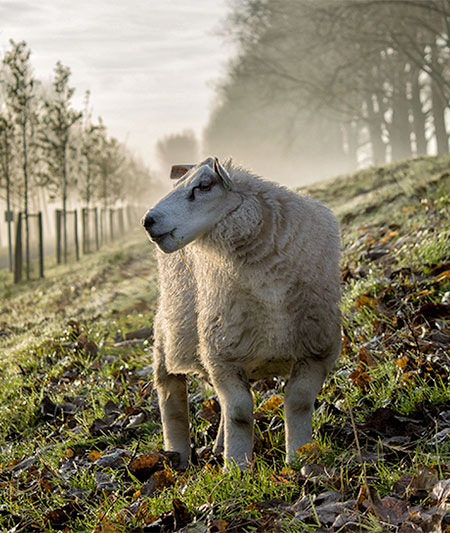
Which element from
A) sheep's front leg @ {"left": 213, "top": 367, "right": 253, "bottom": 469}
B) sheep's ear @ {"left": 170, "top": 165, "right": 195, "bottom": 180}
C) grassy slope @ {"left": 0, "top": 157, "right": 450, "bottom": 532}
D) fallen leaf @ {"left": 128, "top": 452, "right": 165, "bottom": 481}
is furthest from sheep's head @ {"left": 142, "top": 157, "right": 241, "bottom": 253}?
fallen leaf @ {"left": 128, "top": 452, "right": 165, "bottom": 481}

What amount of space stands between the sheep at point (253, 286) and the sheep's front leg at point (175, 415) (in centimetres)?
69

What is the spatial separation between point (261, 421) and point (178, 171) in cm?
177

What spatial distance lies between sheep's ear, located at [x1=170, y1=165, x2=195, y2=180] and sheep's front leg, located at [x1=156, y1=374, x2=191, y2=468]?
4.57ft

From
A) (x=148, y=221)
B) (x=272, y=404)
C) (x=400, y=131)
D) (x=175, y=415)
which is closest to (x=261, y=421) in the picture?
(x=272, y=404)

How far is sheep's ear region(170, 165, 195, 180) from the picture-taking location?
12.1ft

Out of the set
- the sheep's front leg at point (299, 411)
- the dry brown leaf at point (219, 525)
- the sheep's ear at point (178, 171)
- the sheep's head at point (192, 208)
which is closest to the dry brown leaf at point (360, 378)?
the sheep's front leg at point (299, 411)

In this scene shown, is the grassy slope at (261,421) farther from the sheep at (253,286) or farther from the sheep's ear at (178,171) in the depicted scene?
the sheep's ear at (178,171)

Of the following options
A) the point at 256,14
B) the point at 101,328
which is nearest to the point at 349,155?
the point at 256,14

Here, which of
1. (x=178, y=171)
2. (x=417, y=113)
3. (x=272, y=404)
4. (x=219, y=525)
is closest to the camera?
(x=219, y=525)

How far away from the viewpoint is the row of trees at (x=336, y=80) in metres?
14.9

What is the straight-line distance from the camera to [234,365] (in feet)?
11.0

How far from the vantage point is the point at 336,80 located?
24.3 m

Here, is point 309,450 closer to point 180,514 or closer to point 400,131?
point 180,514

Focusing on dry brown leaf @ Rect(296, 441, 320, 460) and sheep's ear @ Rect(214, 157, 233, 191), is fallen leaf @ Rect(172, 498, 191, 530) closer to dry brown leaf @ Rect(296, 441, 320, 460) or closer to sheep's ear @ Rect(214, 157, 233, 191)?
dry brown leaf @ Rect(296, 441, 320, 460)
